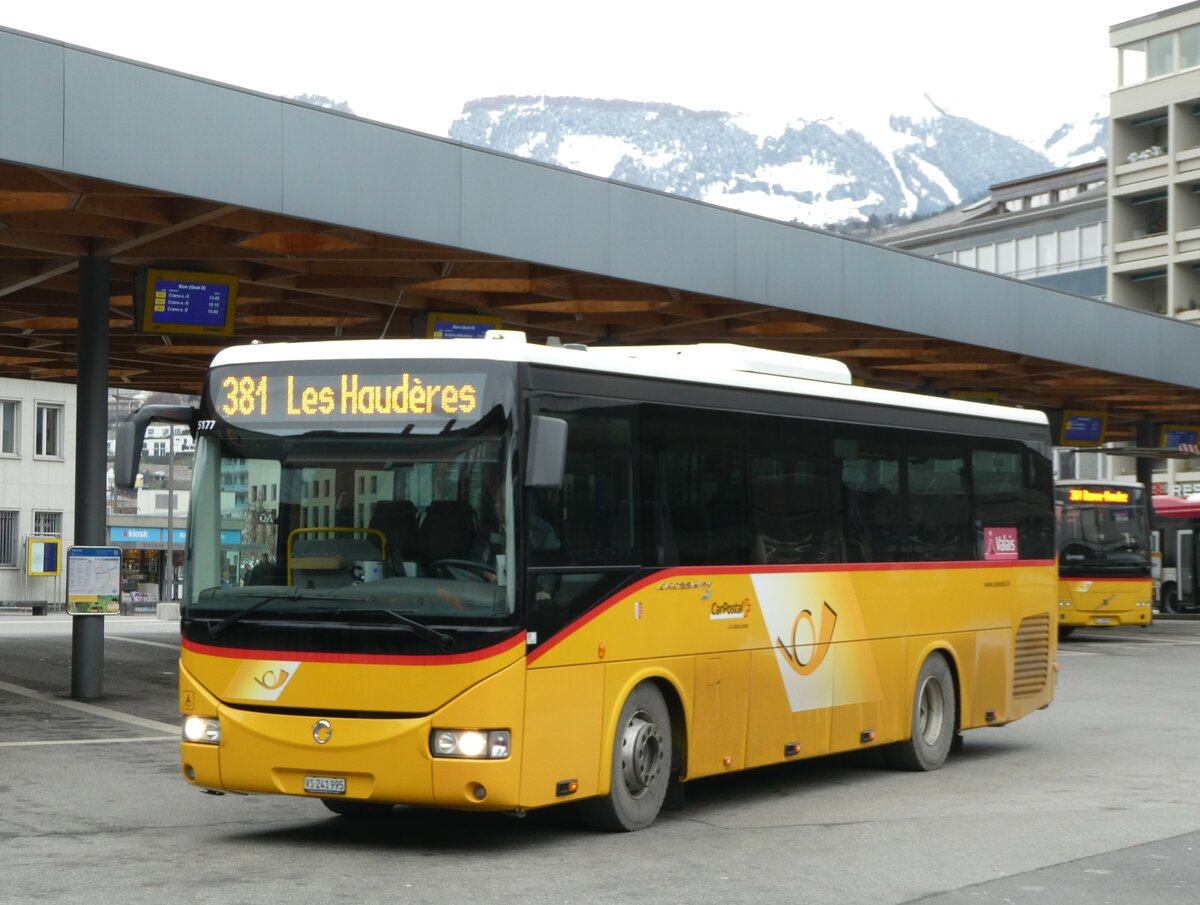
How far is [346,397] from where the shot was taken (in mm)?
9727

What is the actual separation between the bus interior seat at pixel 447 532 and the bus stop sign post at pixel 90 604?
31.5 ft

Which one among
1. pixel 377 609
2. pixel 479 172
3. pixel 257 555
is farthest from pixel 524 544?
pixel 479 172

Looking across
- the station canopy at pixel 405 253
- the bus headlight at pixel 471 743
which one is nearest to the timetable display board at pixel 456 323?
the station canopy at pixel 405 253

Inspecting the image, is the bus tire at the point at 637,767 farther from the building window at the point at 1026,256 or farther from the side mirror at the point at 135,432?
the building window at the point at 1026,256

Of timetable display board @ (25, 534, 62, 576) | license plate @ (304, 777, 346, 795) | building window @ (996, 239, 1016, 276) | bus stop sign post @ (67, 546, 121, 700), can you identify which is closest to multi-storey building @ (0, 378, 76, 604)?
timetable display board @ (25, 534, 62, 576)

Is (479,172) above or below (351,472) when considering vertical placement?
above

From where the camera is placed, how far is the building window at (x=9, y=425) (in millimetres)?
61031

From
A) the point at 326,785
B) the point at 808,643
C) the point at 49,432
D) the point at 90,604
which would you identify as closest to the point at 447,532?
the point at 326,785

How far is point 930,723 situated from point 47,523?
172 ft

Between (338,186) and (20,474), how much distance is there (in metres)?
46.9

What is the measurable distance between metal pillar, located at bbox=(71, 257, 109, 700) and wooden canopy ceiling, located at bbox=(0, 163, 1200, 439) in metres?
0.23

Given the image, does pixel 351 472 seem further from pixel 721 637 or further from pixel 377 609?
pixel 721 637

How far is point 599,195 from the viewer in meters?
20.5

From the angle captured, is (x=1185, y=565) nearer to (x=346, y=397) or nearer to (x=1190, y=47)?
(x=1190, y=47)
